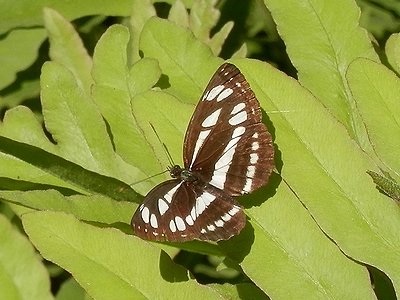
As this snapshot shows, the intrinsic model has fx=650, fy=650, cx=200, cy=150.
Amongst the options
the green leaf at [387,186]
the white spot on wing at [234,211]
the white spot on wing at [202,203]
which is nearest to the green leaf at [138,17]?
the white spot on wing at [202,203]

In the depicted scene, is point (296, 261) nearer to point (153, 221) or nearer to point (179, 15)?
point (153, 221)

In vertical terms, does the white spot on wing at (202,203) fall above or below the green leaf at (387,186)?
below

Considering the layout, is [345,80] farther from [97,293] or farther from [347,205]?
[97,293]

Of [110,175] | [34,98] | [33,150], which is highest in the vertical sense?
[33,150]

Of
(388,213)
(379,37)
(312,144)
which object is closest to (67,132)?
(312,144)

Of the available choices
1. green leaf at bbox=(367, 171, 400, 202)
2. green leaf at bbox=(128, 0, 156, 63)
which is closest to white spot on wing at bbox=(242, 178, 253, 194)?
Answer: green leaf at bbox=(367, 171, 400, 202)

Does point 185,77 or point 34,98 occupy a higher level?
point 185,77

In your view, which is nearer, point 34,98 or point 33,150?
point 33,150

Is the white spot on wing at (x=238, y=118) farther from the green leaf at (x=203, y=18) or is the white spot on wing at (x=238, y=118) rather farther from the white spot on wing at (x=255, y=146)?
the green leaf at (x=203, y=18)
